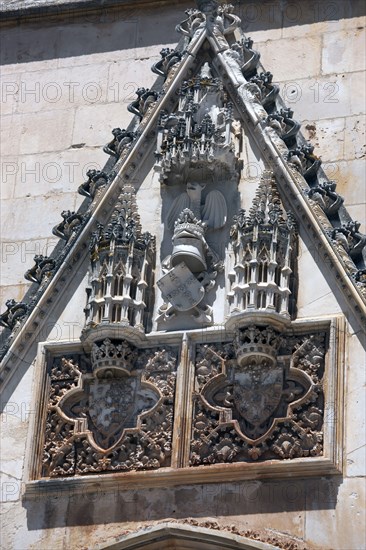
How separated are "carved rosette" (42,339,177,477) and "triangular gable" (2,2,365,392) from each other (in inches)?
22.3

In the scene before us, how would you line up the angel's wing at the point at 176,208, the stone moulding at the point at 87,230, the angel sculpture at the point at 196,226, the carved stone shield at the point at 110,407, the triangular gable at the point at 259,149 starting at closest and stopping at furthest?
the carved stone shield at the point at 110,407
the triangular gable at the point at 259,149
the angel sculpture at the point at 196,226
the stone moulding at the point at 87,230
the angel's wing at the point at 176,208

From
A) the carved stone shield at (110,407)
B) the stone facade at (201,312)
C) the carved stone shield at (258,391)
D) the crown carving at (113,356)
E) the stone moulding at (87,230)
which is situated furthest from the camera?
the stone moulding at (87,230)

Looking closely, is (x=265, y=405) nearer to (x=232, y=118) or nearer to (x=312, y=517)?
(x=312, y=517)

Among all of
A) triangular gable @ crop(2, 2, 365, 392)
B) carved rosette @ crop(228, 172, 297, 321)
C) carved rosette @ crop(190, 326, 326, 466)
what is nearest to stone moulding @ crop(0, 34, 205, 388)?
triangular gable @ crop(2, 2, 365, 392)

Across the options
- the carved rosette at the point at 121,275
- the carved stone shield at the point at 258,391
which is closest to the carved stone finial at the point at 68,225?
the carved rosette at the point at 121,275

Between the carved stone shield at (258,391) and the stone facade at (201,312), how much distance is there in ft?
0.05

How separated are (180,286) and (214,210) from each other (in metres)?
0.77

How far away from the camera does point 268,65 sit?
19.3 meters

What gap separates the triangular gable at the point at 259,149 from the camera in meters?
17.1

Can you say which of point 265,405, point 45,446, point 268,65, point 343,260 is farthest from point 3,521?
point 268,65

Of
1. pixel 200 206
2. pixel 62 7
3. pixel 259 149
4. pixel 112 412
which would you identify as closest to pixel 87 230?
pixel 200 206

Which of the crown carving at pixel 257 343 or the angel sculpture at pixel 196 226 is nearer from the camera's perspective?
the crown carving at pixel 257 343

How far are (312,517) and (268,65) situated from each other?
4.77 meters

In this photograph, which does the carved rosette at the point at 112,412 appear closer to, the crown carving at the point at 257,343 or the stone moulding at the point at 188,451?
the stone moulding at the point at 188,451
